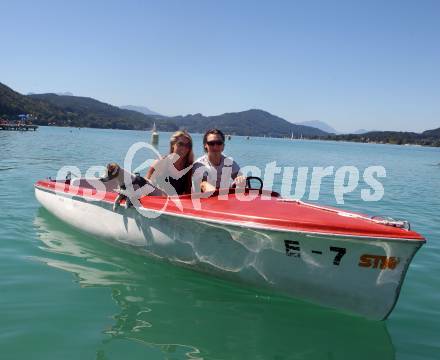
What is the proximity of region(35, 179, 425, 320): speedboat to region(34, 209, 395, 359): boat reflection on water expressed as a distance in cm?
22

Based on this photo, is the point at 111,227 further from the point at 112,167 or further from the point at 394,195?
the point at 394,195

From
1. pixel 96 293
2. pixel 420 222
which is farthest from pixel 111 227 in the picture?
pixel 420 222

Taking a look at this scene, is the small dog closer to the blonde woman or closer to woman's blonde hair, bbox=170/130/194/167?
the blonde woman

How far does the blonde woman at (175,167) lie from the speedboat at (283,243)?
582mm

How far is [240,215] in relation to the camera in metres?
5.46

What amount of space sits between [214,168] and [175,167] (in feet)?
2.33

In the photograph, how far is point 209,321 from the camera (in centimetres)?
513

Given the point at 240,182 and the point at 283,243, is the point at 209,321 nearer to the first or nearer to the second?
the point at 283,243

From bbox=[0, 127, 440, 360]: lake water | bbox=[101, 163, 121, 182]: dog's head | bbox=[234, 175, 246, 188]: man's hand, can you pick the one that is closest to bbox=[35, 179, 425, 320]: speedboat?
bbox=[234, 175, 246, 188]: man's hand

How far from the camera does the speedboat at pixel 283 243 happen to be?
4.75 meters

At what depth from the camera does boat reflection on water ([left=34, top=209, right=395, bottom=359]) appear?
4535mm

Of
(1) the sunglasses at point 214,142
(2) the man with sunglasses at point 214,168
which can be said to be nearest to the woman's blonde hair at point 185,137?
(2) the man with sunglasses at point 214,168

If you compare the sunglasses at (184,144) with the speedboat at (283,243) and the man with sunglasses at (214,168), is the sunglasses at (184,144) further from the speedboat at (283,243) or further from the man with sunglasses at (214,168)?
the speedboat at (283,243)

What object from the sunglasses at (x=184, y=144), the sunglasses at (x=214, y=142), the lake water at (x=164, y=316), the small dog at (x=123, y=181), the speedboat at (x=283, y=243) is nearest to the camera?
the lake water at (x=164, y=316)
